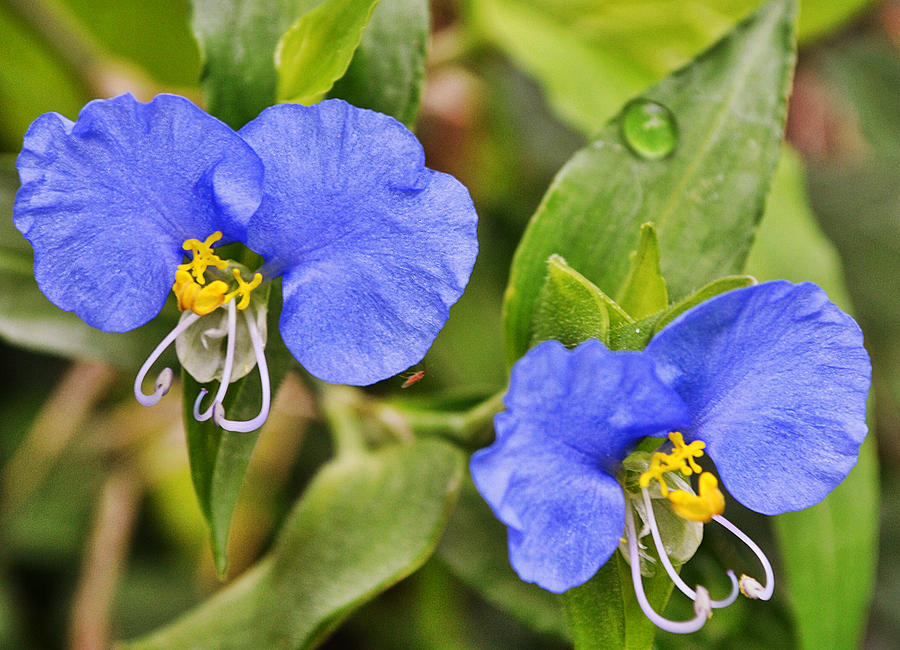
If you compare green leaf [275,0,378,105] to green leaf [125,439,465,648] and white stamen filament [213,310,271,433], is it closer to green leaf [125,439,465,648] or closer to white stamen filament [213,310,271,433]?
white stamen filament [213,310,271,433]

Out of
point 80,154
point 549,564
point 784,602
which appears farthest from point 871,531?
point 80,154

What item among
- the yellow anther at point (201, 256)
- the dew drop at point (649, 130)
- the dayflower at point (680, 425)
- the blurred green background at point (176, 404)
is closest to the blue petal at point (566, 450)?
the dayflower at point (680, 425)

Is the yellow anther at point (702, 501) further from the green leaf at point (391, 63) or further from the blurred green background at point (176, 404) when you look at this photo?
the blurred green background at point (176, 404)

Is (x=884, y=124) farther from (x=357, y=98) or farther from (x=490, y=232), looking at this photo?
(x=357, y=98)

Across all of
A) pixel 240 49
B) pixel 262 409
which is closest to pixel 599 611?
pixel 262 409

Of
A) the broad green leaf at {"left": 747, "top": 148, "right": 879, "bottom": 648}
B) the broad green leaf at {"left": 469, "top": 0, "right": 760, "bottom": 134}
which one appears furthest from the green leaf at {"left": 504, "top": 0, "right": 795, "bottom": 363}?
the broad green leaf at {"left": 469, "top": 0, "right": 760, "bottom": 134}
